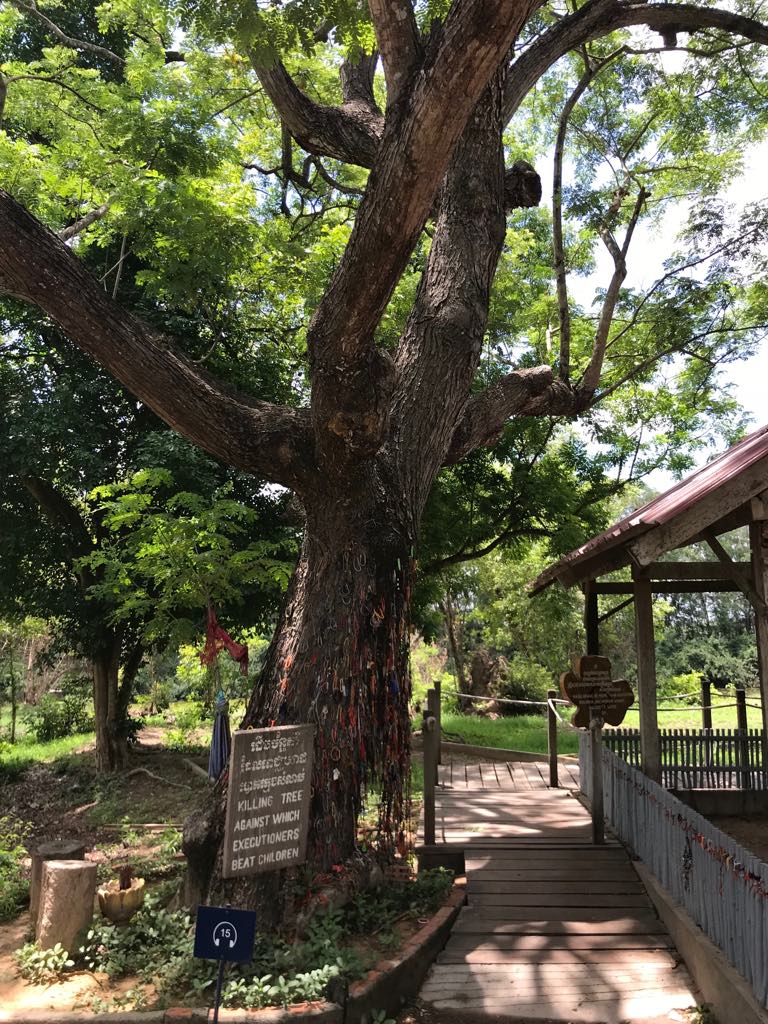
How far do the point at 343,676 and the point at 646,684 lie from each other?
3731mm

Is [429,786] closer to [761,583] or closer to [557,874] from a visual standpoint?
[557,874]

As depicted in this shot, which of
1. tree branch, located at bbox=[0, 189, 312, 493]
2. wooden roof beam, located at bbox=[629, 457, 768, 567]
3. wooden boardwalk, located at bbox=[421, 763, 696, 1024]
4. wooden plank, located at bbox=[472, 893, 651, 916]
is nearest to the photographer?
wooden boardwalk, located at bbox=[421, 763, 696, 1024]

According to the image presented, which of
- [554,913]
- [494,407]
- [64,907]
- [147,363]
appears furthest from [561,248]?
[64,907]

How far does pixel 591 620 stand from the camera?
9578 millimetres

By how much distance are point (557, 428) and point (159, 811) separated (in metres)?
11.8

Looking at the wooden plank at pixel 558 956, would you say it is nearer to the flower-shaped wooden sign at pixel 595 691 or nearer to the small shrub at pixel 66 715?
the flower-shaped wooden sign at pixel 595 691

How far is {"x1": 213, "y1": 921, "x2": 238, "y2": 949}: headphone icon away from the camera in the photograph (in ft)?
13.7

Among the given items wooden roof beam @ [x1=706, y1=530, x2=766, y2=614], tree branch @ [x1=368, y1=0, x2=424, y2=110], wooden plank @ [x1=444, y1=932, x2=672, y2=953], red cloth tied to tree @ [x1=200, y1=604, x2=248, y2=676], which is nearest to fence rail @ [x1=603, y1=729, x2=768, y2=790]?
wooden roof beam @ [x1=706, y1=530, x2=766, y2=614]

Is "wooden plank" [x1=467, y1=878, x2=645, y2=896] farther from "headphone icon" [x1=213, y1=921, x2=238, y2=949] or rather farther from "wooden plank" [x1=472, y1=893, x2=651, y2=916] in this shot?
"headphone icon" [x1=213, y1=921, x2=238, y2=949]

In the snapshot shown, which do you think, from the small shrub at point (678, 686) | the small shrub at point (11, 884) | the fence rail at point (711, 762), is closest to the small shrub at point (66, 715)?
the small shrub at point (11, 884)

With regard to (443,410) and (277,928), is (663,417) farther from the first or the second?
(277,928)

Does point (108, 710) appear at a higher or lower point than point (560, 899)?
higher

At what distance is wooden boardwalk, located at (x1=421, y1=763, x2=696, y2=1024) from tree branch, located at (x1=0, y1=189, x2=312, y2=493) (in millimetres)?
3981

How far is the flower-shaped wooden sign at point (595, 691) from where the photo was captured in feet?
26.9
